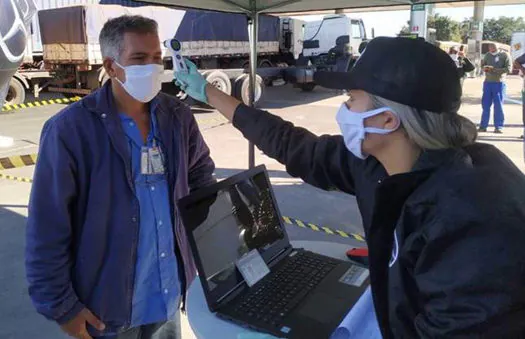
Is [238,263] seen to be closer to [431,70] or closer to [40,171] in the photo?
[40,171]

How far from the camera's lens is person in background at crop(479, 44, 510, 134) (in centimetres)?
944

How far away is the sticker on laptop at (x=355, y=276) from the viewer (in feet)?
5.29

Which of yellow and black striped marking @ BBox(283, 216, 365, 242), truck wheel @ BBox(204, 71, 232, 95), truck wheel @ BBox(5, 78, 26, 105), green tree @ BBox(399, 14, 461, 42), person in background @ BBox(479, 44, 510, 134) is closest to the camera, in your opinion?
yellow and black striped marking @ BBox(283, 216, 365, 242)

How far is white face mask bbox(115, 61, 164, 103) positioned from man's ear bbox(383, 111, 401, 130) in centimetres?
96

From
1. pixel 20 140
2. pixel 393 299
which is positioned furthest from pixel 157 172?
pixel 20 140

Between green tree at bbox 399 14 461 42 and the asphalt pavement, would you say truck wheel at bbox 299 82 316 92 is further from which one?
green tree at bbox 399 14 461 42

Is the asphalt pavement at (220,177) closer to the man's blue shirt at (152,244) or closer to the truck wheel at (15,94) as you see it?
the truck wheel at (15,94)

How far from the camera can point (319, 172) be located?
1.73 meters

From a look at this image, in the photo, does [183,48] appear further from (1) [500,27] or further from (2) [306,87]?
(1) [500,27]

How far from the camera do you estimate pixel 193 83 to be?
6.49ft

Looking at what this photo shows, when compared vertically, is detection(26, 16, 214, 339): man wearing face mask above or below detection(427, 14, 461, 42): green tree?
below

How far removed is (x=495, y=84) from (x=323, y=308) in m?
9.49

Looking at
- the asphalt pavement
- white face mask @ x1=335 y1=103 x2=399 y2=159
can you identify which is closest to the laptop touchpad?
white face mask @ x1=335 y1=103 x2=399 y2=159

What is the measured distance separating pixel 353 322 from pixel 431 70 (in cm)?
71
